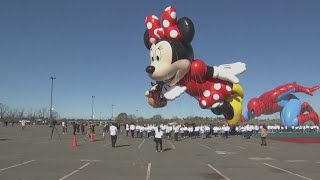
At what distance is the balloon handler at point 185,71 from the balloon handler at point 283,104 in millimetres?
19996

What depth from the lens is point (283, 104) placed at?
44312mm

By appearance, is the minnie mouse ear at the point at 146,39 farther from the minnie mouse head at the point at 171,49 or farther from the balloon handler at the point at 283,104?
the balloon handler at the point at 283,104

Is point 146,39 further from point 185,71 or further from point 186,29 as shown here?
point 185,71

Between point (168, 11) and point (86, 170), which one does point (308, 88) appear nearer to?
point (168, 11)

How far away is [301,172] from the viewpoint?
1542 cm

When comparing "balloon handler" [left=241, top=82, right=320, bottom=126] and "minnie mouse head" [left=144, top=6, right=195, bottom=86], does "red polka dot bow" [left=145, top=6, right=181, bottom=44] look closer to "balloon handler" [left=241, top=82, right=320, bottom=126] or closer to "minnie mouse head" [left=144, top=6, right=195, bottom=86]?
"minnie mouse head" [left=144, top=6, right=195, bottom=86]

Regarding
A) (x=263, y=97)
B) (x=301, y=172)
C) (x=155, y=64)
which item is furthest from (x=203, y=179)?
(x=263, y=97)

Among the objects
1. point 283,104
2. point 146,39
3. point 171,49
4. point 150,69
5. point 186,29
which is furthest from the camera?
point 283,104

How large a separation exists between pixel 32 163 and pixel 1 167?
1704 mm

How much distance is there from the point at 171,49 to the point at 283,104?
87.5 feet

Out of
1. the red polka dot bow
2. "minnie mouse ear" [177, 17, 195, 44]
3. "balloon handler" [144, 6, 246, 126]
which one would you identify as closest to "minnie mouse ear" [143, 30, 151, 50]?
"balloon handler" [144, 6, 246, 126]

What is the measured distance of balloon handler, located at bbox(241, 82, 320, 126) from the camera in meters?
42.3

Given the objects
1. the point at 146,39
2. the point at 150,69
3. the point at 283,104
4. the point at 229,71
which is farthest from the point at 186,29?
the point at 283,104

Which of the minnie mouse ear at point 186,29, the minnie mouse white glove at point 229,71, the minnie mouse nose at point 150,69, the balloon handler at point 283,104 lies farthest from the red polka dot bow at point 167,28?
the balloon handler at point 283,104
